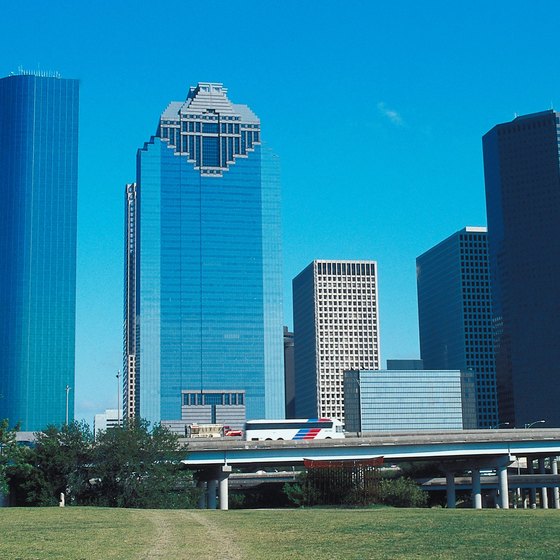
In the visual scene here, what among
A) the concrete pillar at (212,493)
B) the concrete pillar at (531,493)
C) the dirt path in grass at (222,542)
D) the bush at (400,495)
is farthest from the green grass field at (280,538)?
the concrete pillar at (531,493)

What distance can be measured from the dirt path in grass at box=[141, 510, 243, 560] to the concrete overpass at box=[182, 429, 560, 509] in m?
65.9

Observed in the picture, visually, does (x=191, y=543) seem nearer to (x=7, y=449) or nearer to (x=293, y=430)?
(x=7, y=449)

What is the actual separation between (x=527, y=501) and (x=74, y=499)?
114517 mm

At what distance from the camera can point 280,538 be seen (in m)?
40.8

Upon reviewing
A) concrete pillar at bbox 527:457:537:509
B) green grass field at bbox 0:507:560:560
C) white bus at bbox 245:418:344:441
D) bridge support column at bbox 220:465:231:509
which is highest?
white bus at bbox 245:418:344:441

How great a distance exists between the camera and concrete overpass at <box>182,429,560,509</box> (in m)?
118

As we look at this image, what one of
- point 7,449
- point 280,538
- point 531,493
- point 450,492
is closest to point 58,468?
point 7,449

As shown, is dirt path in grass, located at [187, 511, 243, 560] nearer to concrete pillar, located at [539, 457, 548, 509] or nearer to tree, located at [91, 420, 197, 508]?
tree, located at [91, 420, 197, 508]

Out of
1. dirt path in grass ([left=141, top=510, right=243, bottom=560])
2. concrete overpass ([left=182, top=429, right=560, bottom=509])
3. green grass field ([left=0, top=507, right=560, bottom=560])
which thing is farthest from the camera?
concrete overpass ([left=182, top=429, right=560, bottom=509])

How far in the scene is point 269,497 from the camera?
160625 mm

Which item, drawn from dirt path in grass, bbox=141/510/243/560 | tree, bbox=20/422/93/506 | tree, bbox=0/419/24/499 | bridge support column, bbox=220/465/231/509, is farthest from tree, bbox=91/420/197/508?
dirt path in grass, bbox=141/510/243/560

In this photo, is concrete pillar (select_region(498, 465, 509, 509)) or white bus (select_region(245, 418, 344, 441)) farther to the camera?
white bus (select_region(245, 418, 344, 441))

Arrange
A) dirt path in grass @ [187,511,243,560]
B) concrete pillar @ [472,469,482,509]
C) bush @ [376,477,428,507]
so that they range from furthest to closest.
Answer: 1. concrete pillar @ [472,469,482,509]
2. bush @ [376,477,428,507]
3. dirt path in grass @ [187,511,243,560]

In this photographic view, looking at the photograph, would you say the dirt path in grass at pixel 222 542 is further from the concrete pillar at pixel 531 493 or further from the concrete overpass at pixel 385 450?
the concrete pillar at pixel 531 493
